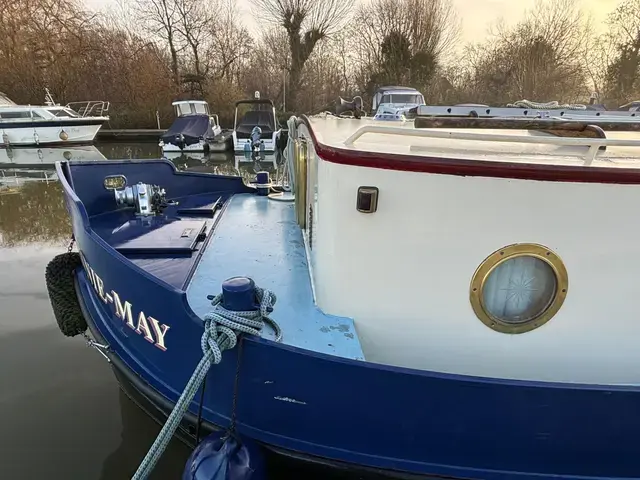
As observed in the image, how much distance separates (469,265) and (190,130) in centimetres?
1957

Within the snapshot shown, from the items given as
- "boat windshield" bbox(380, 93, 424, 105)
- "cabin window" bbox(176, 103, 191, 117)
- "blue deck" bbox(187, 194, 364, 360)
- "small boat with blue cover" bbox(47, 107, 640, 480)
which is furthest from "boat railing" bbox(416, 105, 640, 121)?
"cabin window" bbox(176, 103, 191, 117)

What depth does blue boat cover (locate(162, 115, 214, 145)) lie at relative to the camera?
1905 cm

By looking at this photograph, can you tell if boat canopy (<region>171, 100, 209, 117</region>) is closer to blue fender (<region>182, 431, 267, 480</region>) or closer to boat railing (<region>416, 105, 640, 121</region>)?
boat railing (<region>416, 105, 640, 121</region>)

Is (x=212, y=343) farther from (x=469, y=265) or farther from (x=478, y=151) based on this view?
(x=478, y=151)

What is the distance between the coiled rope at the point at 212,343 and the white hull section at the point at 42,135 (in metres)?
21.5

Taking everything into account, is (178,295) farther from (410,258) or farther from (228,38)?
(228,38)

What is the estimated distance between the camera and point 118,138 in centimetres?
2364

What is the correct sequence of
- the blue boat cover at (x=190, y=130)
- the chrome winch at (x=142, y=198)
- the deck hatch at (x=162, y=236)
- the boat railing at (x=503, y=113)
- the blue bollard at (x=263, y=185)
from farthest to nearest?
1. the blue boat cover at (x=190, y=130)
2. the blue bollard at (x=263, y=185)
3. the chrome winch at (x=142, y=198)
4. the boat railing at (x=503, y=113)
5. the deck hatch at (x=162, y=236)

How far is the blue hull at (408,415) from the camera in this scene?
71.9 inches

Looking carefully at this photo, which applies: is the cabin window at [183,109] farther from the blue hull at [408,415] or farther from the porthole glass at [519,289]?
the porthole glass at [519,289]

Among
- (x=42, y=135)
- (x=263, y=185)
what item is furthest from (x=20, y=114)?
(x=263, y=185)

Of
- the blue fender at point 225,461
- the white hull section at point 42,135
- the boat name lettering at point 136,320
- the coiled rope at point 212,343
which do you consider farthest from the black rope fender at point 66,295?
the white hull section at point 42,135

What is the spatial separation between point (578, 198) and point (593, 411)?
3.07ft

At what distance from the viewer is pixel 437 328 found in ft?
7.49
